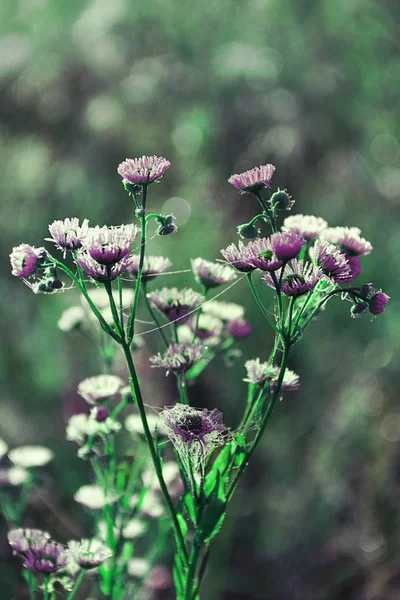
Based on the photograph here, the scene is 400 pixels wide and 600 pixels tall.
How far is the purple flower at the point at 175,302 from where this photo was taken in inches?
16.6

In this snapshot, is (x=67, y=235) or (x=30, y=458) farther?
(x=30, y=458)

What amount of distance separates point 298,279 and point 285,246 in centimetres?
4

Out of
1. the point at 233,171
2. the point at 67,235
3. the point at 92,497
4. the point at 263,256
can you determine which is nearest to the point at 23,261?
the point at 67,235

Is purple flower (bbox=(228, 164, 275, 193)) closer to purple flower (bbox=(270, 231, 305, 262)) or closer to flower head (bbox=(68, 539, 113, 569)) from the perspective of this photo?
purple flower (bbox=(270, 231, 305, 262))

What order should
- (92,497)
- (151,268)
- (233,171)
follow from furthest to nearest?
(233,171), (92,497), (151,268)

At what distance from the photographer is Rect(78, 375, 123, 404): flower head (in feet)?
1.50

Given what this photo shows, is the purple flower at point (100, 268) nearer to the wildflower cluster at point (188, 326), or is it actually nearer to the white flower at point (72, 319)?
the wildflower cluster at point (188, 326)

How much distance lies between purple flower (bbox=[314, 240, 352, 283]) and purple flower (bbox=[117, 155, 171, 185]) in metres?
0.10

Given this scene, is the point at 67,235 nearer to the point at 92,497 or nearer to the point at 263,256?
the point at 263,256

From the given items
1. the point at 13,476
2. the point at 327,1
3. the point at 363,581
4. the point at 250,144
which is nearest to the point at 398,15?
the point at 327,1

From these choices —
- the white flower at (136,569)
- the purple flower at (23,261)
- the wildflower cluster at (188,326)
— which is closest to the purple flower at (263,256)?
the wildflower cluster at (188,326)

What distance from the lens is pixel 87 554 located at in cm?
41

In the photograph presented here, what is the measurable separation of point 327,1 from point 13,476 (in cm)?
195

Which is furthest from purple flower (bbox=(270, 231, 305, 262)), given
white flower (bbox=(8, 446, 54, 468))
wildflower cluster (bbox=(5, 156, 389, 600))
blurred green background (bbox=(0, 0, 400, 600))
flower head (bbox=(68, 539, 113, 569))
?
blurred green background (bbox=(0, 0, 400, 600))
